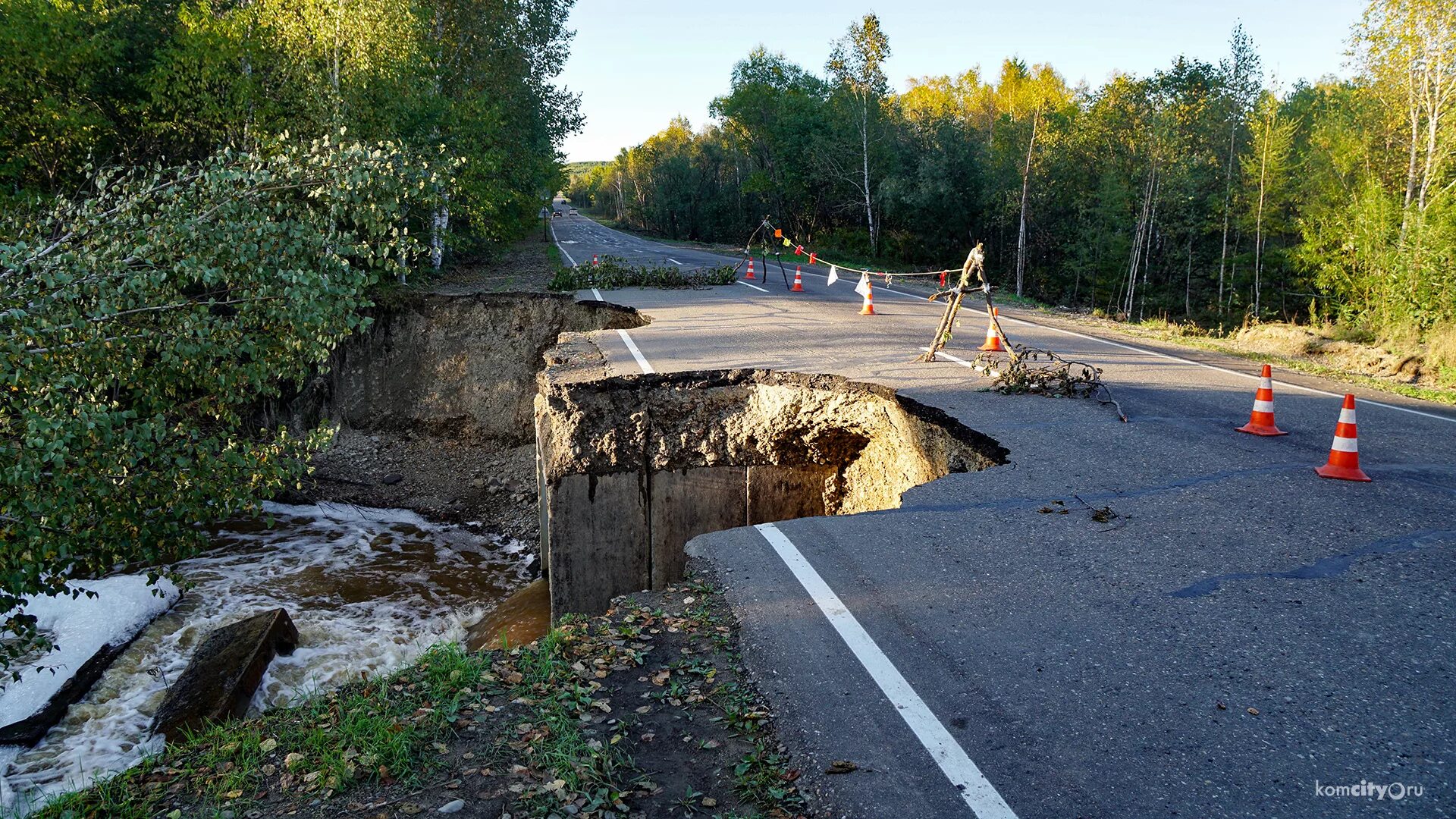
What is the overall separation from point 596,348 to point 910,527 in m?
6.84

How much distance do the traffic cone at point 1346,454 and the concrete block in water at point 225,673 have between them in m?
8.95

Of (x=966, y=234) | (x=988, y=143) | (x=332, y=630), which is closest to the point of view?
(x=332, y=630)

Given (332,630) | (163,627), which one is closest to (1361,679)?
(332,630)

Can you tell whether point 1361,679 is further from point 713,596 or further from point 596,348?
point 596,348

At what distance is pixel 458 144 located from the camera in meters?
20.0

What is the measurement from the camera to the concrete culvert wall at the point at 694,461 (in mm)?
8031

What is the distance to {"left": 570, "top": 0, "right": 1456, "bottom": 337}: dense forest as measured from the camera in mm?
18469

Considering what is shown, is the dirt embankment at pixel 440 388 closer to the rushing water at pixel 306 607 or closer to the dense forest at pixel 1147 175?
the rushing water at pixel 306 607

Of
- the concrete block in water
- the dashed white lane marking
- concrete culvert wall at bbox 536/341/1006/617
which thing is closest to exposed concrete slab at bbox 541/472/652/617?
concrete culvert wall at bbox 536/341/1006/617

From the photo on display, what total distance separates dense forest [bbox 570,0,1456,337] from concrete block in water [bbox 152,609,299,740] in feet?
56.2

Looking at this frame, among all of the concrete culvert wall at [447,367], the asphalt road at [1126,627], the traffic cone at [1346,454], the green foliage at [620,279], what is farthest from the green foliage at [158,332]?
the green foliage at [620,279]

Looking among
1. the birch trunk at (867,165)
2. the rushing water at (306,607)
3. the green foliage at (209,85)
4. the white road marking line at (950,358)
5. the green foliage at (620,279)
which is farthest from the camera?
the birch trunk at (867,165)

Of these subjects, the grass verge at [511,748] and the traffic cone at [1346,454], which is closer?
the grass verge at [511,748]

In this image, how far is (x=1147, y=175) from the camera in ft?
112
